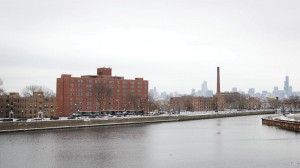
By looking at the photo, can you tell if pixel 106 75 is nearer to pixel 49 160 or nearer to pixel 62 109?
pixel 62 109

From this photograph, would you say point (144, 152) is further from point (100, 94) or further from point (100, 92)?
point (100, 94)

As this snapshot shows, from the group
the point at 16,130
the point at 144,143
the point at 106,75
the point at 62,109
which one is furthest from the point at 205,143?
the point at 106,75

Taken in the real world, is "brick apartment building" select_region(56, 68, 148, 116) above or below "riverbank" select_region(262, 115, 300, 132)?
above

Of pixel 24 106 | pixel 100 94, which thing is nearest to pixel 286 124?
pixel 100 94

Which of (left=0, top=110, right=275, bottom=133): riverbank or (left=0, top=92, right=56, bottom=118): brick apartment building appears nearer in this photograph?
(left=0, top=110, right=275, bottom=133): riverbank

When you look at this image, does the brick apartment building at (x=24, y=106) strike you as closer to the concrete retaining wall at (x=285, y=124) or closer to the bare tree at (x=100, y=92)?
the bare tree at (x=100, y=92)

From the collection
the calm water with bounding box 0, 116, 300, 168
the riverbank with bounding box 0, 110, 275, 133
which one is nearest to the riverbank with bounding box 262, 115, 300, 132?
the calm water with bounding box 0, 116, 300, 168

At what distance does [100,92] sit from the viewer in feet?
450

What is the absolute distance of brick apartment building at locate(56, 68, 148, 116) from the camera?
5359 inches

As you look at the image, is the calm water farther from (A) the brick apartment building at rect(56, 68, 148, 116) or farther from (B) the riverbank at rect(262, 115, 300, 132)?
(A) the brick apartment building at rect(56, 68, 148, 116)

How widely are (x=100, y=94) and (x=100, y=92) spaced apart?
0.98 meters

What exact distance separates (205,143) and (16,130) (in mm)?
44786

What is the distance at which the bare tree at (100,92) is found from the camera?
449 feet

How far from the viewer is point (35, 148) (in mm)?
61562
